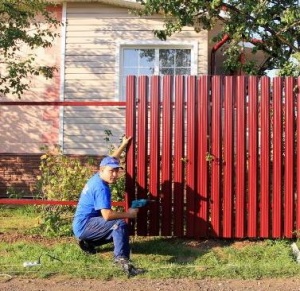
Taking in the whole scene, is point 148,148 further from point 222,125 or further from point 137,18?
point 137,18

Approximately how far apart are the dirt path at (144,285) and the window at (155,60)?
681 centimetres

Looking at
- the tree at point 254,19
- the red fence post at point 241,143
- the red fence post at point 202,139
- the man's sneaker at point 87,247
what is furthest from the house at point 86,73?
the man's sneaker at point 87,247

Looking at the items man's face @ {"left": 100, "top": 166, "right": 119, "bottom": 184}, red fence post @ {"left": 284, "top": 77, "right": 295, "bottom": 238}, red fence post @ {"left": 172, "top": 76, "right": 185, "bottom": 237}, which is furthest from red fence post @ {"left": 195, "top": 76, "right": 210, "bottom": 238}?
man's face @ {"left": 100, "top": 166, "right": 119, "bottom": 184}

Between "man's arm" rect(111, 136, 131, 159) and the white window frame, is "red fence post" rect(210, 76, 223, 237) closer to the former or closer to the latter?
"man's arm" rect(111, 136, 131, 159)

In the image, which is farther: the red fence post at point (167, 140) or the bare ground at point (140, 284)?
the red fence post at point (167, 140)

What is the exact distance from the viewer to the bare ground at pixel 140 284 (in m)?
5.25

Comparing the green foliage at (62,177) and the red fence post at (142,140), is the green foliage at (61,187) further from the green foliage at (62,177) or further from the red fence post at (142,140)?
the red fence post at (142,140)

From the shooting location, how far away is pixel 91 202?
6152 millimetres

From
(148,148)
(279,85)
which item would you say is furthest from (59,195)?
(279,85)

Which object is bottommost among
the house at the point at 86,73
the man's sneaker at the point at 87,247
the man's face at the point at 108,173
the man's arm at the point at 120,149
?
the man's sneaker at the point at 87,247

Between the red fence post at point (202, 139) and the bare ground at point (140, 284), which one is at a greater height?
the red fence post at point (202, 139)

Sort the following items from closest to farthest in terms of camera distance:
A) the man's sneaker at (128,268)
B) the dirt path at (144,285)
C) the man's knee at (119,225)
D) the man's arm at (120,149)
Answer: the dirt path at (144,285)
the man's sneaker at (128,268)
the man's knee at (119,225)
the man's arm at (120,149)

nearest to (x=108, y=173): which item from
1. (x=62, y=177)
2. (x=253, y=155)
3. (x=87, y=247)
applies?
(x=87, y=247)

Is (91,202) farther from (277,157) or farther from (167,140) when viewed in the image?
(277,157)
